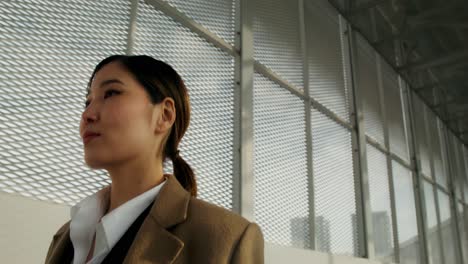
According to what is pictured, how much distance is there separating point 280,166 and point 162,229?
15.2 feet

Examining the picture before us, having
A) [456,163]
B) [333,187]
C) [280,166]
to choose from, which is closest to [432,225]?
[456,163]

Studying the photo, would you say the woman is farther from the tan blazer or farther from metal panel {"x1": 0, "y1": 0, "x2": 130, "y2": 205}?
metal panel {"x1": 0, "y1": 0, "x2": 130, "y2": 205}

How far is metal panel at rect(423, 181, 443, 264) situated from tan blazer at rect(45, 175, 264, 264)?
11.2 meters

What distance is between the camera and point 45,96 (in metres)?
3.15

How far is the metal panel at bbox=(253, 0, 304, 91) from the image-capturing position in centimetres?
602

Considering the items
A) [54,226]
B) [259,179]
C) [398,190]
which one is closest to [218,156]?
[259,179]

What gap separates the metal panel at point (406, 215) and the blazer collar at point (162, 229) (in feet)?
29.1

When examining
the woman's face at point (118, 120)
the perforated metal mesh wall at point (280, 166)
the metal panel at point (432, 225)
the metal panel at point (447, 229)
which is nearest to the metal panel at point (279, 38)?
the perforated metal mesh wall at point (280, 166)

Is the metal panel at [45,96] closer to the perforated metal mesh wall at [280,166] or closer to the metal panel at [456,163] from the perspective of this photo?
the perforated metal mesh wall at [280,166]

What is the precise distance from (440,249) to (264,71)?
29.5ft

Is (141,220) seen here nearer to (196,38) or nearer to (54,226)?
(54,226)

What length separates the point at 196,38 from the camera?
193 inches

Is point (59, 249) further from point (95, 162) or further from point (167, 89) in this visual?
point (167, 89)

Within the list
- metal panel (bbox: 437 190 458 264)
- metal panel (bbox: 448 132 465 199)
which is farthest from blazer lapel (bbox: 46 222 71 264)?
metal panel (bbox: 448 132 465 199)
